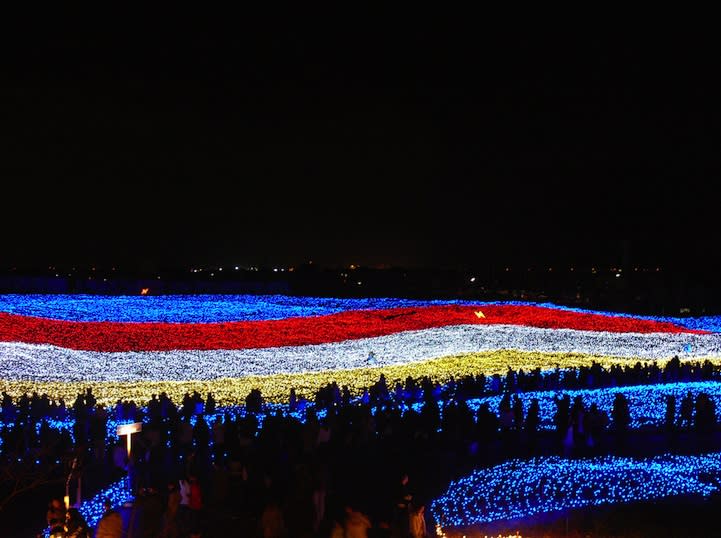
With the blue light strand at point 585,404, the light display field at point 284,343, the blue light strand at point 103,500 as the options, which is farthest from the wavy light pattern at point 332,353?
the blue light strand at point 103,500

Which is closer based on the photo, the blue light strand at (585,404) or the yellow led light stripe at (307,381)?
the blue light strand at (585,404)

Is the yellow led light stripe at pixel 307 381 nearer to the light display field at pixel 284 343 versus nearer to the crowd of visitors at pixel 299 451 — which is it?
the light display field at pixel 284 343

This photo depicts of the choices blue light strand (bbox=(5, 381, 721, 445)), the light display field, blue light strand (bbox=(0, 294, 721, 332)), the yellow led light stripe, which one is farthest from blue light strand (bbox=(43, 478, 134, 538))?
blue light strand (bbox=(0, 294, 721, 332))

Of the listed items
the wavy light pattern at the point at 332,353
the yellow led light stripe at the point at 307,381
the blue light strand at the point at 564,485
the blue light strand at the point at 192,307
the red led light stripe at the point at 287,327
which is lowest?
the blue light strand at the point at 564,485

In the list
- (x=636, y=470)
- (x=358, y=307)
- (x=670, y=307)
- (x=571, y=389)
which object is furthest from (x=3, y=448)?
(x=670, y=307)

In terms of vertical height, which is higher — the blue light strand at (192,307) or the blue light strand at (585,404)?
the blue light strand at (192,307)

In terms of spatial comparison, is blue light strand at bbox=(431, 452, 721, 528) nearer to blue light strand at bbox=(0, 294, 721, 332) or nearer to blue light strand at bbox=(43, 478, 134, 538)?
blue light strand at bbox=(43, 478, 134, 538)
